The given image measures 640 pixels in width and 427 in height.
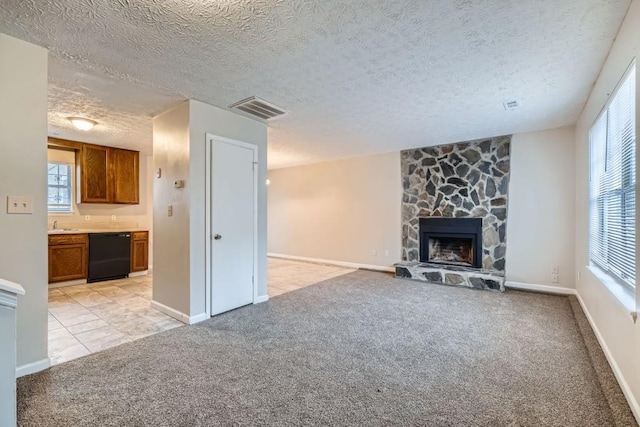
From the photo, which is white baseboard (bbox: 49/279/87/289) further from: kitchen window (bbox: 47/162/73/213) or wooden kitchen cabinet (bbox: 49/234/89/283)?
kitchen window (bbox: 47/162/73/213)

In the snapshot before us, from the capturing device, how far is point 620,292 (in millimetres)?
2207

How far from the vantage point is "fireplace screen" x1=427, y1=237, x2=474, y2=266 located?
535cm

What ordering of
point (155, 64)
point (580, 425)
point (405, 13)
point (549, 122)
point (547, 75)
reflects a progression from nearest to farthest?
point (580, 425) → point (405, 13) → point (155, 64) → point (547, 75) → point (549, 122)

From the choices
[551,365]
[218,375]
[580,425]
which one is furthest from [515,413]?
[218,375]

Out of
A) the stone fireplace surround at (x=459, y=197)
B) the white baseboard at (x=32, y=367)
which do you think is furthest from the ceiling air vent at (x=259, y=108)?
the stone fireplace surround at (x=459, y=197)

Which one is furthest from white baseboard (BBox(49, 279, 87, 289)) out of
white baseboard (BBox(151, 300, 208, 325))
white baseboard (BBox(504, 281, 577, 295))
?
white baseboard (BBox(504, 281, 577, 295))

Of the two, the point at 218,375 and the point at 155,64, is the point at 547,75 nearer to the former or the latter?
the point at 155,64

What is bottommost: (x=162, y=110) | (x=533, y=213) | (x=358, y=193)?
(x=533, y=213)

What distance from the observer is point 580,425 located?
1682 millimetres

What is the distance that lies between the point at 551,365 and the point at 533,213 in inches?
117

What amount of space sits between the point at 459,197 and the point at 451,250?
3.26 ft

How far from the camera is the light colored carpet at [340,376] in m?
1.77

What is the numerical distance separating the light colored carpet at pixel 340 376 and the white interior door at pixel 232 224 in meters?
0.35

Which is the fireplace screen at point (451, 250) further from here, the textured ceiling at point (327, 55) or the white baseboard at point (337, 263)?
the textured ceiling at point (327, 55)
